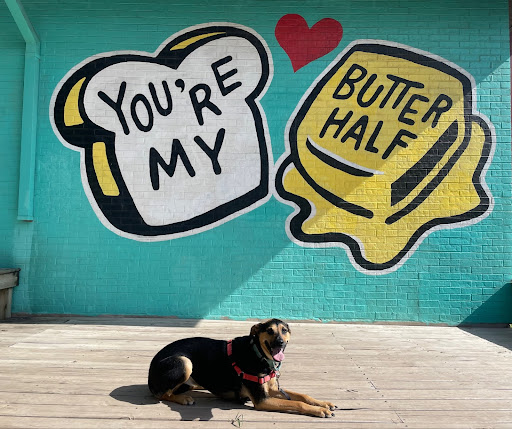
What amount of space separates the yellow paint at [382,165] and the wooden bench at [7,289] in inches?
151

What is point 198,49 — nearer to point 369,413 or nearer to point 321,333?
point 321,333

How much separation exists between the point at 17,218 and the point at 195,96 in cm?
293

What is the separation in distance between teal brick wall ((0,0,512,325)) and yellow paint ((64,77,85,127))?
0.85 feet

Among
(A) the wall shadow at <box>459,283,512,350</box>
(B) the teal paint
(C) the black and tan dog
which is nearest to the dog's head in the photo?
(C) the black and tan dog

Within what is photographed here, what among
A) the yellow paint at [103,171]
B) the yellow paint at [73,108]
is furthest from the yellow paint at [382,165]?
the yellow paint at [73,108]

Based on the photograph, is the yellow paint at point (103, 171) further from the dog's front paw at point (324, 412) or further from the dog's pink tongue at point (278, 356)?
the dog's front paw at point (324, 412)

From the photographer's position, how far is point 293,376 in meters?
3.76

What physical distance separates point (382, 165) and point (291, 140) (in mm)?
1280

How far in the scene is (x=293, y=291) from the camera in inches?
244

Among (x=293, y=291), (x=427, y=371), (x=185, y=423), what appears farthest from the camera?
(x=293, y=291)

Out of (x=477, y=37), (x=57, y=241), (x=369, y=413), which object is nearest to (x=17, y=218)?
(x=57, y=241)

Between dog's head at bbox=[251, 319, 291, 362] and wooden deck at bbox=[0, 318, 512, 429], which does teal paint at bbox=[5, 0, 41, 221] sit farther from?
dog's head at bbox=[251, 319, 291, 362]

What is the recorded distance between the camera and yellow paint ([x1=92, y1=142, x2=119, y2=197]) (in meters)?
6.33

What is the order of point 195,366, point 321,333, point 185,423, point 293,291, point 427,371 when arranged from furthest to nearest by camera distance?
point 293,291
point 321,333
point 427,371
point 195,366
point 185,423
